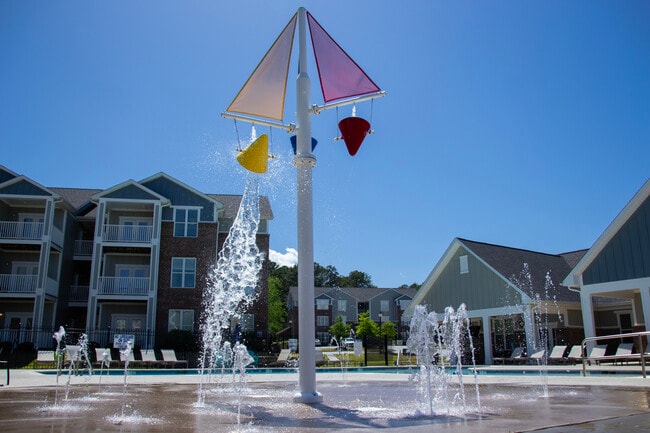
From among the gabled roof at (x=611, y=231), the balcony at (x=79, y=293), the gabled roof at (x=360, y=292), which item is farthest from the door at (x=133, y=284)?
the gabled roof at (x=360, y=292)

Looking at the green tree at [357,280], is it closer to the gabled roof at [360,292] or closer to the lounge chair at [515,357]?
the gabled roof at [360,292]

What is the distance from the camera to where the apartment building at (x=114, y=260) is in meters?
29.3

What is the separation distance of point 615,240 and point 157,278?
23.0 meters

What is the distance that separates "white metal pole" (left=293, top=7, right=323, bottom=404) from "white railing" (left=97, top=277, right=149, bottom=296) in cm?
2422

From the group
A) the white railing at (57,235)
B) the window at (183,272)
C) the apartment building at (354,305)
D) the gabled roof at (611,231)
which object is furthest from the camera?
the apartment building at (354,305)

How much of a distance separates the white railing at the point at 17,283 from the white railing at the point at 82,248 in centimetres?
424

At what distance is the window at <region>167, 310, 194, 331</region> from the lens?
3025cm

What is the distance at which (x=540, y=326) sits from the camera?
980 inches

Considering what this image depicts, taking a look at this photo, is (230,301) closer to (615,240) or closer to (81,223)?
(81,223)

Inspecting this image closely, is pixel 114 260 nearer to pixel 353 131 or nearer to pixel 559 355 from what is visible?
pixel 559 355

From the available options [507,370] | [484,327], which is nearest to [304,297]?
[507,370]

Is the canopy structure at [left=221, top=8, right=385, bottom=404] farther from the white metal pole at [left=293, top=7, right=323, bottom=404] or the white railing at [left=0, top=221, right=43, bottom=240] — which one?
the white railing at [left=0, top=221, right=43, bottom=240]

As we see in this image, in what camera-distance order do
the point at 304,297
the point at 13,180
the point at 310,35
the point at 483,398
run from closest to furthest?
the point at 304,297 < the point at 483,398 < the point at 310,35 < the point at 13,180

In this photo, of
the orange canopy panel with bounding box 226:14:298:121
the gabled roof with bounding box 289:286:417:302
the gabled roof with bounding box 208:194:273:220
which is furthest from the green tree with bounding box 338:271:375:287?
the orange canopy panel with bounding box 226:14:298:121
